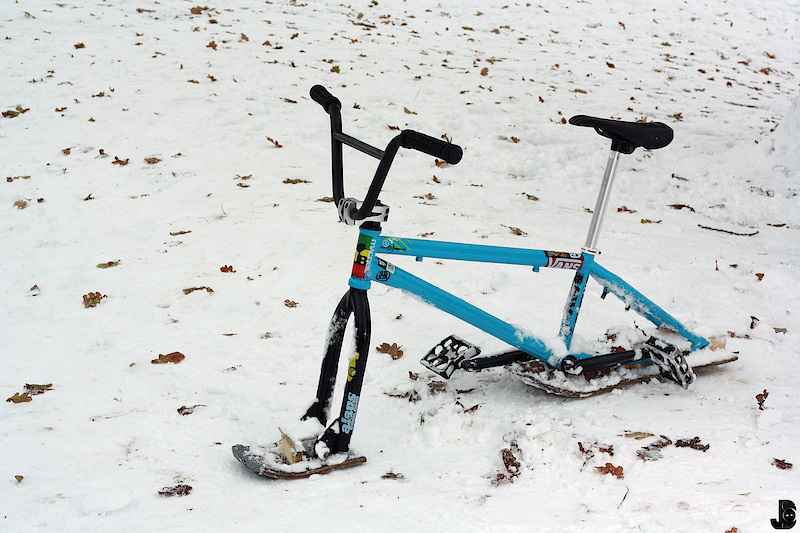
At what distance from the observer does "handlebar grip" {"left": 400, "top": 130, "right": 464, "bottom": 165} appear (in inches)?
76.8

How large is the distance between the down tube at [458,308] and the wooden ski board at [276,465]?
0.77 m

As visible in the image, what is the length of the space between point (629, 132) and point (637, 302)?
95cm

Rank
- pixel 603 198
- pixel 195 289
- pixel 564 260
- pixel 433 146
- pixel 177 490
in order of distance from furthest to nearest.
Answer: pixel 195 289, pixel 564 260, pixel 603 198, pixel 177 490, pixel 433 146

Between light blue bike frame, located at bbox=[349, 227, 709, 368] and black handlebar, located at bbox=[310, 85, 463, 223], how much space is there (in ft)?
0.64

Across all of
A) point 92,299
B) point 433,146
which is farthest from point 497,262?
point 92,299

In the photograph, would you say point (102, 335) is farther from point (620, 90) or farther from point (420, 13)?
point (420, 13)

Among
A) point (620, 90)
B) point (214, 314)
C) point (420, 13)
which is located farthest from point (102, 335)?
point (420, 13)

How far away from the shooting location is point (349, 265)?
450cm

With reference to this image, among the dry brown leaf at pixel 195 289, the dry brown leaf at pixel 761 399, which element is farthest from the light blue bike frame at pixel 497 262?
the dry brown leaf at pixel 195 289

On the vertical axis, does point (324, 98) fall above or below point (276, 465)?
above

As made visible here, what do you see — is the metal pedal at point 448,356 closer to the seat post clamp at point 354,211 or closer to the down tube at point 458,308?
the down tube at point 458,308

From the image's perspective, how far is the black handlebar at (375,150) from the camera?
6.47ft

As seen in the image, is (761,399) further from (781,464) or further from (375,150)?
(375,150)

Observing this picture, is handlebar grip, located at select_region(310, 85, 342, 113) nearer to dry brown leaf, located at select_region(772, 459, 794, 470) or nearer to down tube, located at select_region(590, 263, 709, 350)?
down tube, located at select_region(590, 263, 709, 350)
